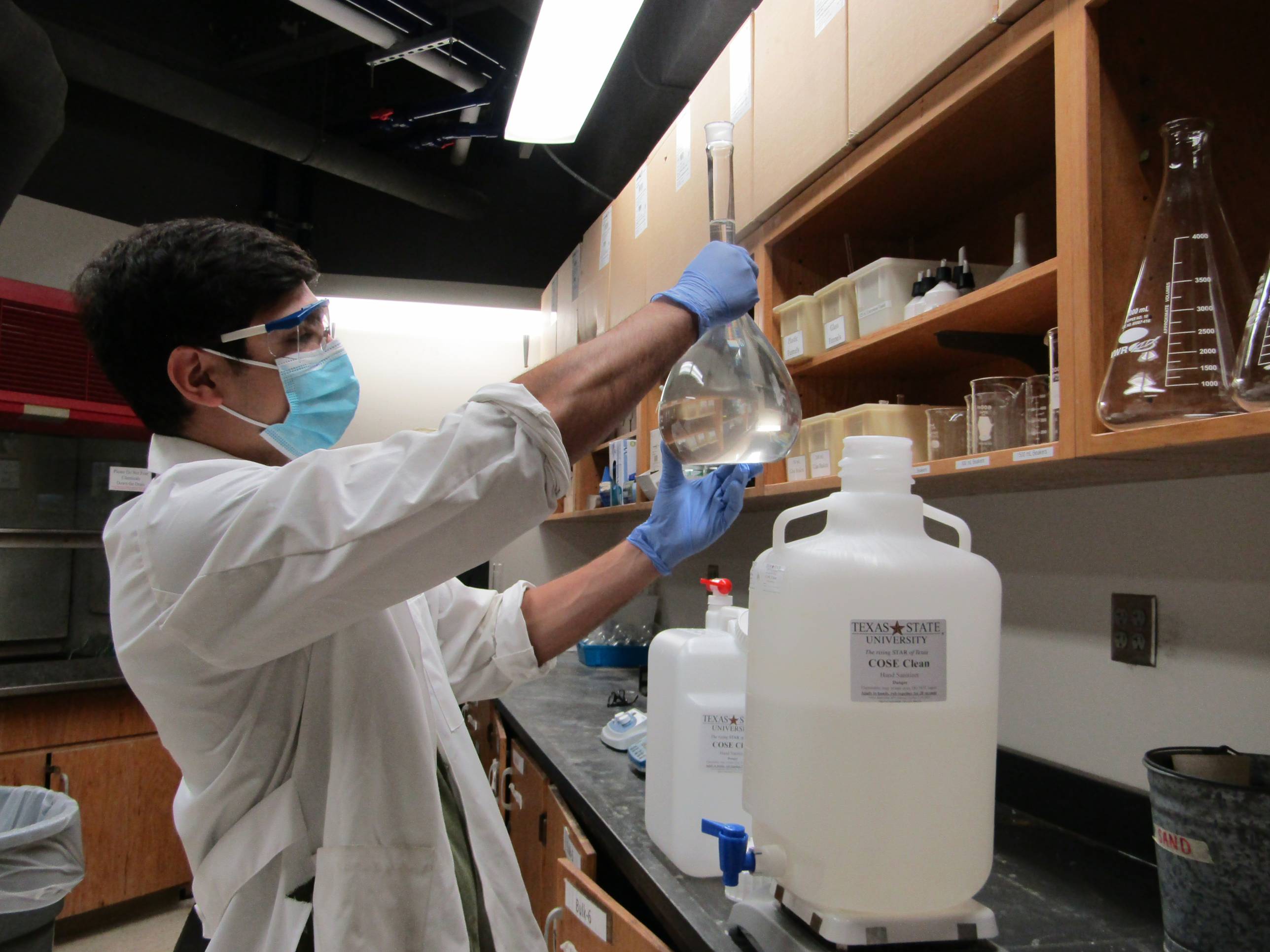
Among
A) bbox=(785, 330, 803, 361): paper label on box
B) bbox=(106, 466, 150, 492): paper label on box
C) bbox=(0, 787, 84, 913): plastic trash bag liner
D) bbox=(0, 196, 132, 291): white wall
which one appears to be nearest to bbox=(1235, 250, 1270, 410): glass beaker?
bbox=(785, 330, 803, 361): paper label on box

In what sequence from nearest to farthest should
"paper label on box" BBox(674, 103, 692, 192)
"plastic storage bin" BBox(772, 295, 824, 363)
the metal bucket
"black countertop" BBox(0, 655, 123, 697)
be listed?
the metal bucket, "plastic storage bin" BBox(772, 295, 824, 363), "paper label on box" BBox(674, 103, 692, 192), "black countertop" BBox(0, 655, 123, 697)

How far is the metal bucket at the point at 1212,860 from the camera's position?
70 cm

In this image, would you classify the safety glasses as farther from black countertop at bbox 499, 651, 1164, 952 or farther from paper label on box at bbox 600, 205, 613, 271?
paper label on box at bbox 600, 205, 613, 271

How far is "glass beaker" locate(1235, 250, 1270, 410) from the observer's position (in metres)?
0.76

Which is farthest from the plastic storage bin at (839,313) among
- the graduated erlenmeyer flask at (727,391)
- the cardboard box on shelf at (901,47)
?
the graduated erlenmeyer flask at (727,391)

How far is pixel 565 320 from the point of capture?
330 centimetres

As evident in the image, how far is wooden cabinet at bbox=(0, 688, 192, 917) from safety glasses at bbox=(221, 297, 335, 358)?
90.5 inches

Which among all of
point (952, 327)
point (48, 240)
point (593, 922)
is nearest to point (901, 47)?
point (952, 327)

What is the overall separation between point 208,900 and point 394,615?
1.37 feet

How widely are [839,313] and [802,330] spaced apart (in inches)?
4.1

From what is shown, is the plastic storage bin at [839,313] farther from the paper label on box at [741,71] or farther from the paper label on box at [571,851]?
the paper label on box at [571,851]

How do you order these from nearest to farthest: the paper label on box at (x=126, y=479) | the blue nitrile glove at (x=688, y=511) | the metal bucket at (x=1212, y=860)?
the metal bucket at (x=1212, y=860), the blue nitrile glove at (x=688, y=511), the paper label on box at (x=126, y=479)

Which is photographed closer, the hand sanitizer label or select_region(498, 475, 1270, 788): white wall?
the hand sanitizer label

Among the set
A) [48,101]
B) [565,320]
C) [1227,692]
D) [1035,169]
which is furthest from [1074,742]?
[48,101]
